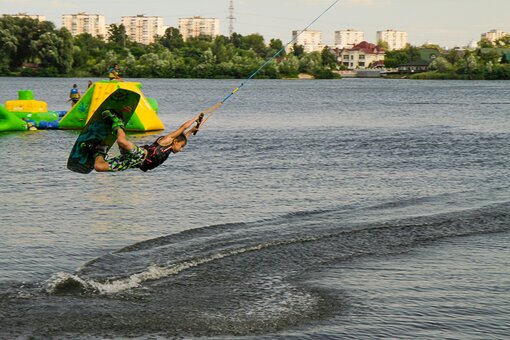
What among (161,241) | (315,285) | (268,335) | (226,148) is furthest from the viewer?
(226,148)

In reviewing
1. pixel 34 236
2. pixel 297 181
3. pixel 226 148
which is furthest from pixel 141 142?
pixel 34 236

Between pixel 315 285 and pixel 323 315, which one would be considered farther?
pixel 315 285

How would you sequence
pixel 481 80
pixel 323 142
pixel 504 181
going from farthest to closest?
pixel 481 80
pixel 323 142
pixel 504 181

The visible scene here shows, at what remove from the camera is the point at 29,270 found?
11.9m

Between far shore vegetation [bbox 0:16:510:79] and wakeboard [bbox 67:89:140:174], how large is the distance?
117341 millimetres

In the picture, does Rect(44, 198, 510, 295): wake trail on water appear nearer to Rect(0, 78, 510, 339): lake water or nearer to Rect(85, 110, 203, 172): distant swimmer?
Rect(0, 78, 510, 339): lake water

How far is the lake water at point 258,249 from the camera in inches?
389

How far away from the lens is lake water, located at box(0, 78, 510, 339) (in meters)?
9.89

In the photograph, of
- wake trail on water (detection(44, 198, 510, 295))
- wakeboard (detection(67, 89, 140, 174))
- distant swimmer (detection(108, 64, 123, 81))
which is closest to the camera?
wakeboard (detection(67, 89, 140, 174))

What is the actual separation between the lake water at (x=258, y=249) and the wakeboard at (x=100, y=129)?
1532 millimetres

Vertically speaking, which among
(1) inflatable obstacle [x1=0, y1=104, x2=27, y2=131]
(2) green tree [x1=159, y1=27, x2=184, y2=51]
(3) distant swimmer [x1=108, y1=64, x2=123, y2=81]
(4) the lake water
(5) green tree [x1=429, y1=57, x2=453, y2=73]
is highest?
(2) green tree [x1=159, y1=27, x2=184, y2=51]

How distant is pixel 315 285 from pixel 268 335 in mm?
2111

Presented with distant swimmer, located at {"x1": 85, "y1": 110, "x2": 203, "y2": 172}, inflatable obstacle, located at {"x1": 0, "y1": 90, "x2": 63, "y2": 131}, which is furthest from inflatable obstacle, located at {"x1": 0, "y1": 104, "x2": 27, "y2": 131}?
distant swimmer, located at {"x1": 85, "y1": 110, "x2": 203, "y2": 172}

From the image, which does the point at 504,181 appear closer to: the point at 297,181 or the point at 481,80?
the point at 297,181
